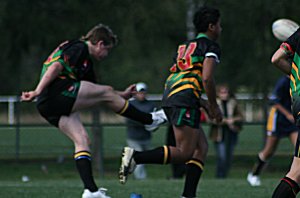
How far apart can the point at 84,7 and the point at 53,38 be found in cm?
102

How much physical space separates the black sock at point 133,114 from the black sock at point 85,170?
25.0 inches

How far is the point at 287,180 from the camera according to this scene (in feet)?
20.7

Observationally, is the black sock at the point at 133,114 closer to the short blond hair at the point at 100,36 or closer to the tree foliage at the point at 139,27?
the short blond hair at the point at 100,36

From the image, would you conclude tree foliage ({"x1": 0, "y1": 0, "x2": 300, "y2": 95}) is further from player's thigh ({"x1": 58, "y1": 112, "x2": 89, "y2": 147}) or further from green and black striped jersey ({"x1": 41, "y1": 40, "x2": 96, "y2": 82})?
player's thigh ({"x1": 58, "y1": 112, "x2": 89, "y2": 147})

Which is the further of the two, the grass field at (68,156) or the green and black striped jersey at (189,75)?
the grass field at (68,156)

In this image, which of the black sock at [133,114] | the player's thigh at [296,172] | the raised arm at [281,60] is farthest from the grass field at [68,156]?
the player's thigh at [296,172]

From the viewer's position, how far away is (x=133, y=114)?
8773 millimetres

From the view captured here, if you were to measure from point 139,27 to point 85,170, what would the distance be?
35.4ft

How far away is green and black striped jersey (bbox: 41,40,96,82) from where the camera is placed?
8.43m

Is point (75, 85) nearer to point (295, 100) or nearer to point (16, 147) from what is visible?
point (295, 100)

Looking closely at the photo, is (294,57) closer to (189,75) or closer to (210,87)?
(210,87)

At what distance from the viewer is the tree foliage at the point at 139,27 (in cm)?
1817

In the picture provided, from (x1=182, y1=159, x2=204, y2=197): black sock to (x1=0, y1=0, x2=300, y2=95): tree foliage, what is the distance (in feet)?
33.5

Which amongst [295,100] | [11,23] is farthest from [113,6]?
[295,100]
